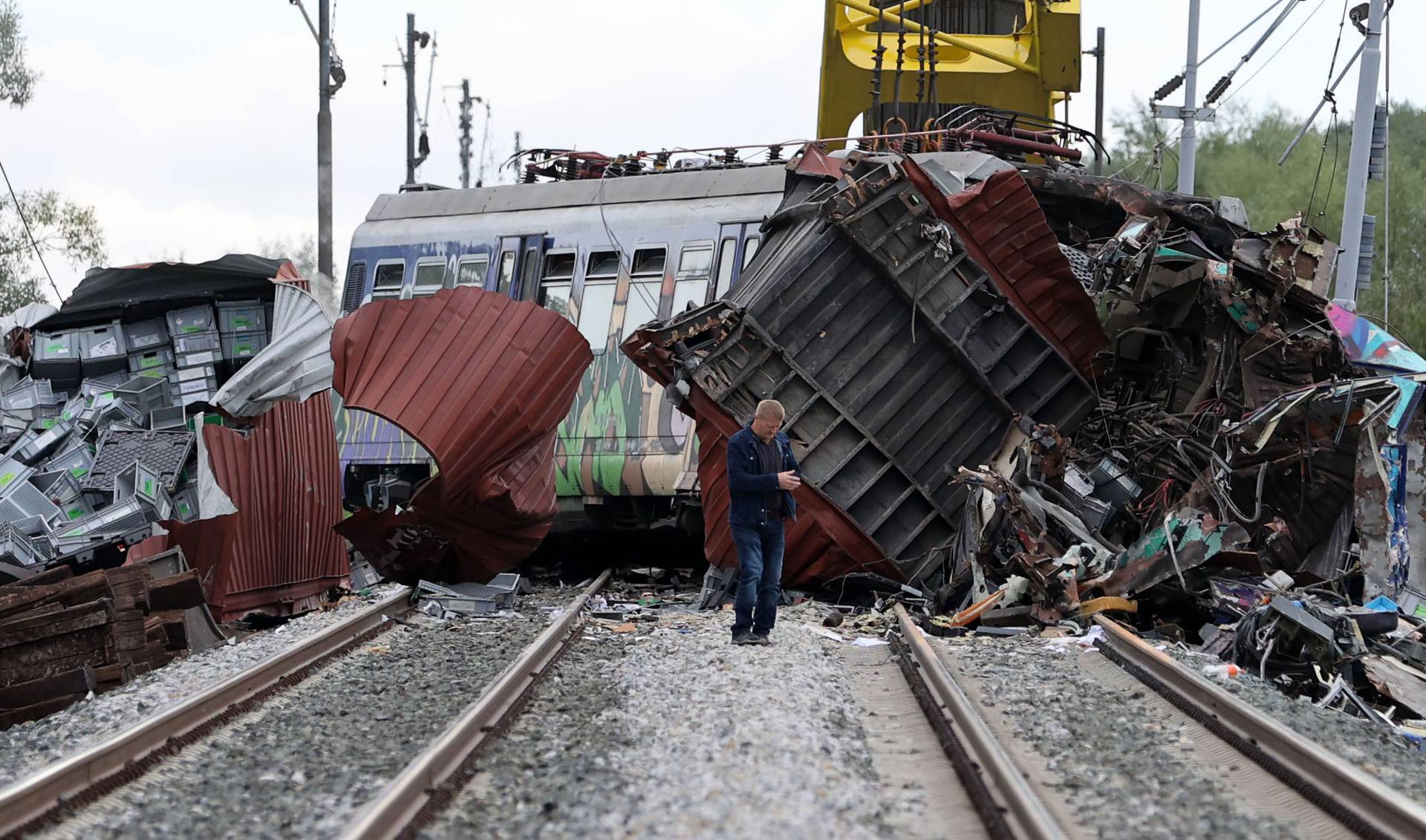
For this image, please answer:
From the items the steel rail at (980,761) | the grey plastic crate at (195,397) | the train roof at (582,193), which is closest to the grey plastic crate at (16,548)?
→ the grey plastic crate at (195,397)

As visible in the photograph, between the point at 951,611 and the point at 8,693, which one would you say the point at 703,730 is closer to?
the point at 8,693

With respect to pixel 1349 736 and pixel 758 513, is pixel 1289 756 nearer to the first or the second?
pixel 1349 736

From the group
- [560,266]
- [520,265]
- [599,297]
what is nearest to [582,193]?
[560,266]

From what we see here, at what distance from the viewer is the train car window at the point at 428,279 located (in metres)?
17.6

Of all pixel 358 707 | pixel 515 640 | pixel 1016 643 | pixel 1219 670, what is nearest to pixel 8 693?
pixel 358 707

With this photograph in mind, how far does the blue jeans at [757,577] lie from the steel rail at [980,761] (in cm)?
124

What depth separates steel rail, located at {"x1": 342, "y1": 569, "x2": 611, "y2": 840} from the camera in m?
4.91

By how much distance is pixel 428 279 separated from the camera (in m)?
17.7

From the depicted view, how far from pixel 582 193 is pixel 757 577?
8.40 meters

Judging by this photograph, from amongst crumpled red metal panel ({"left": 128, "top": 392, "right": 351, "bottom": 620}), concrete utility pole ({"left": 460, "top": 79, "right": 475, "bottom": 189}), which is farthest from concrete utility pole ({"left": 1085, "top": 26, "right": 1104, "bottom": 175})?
concrete utility pole ({"left": 460, "top": 79, "right": 475, "bottom": 189})

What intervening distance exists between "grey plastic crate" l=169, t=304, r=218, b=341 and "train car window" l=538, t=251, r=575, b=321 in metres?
3.82

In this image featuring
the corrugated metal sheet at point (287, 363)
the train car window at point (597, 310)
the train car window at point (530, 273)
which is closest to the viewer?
the corrugated metal sheet at point (287, 363)

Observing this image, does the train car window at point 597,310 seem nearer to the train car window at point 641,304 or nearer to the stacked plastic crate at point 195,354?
the train car window at point 641,304

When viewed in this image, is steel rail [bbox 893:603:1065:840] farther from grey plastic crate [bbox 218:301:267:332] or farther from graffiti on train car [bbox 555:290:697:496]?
grey plastic crate [bbox 218:301:267:332]
